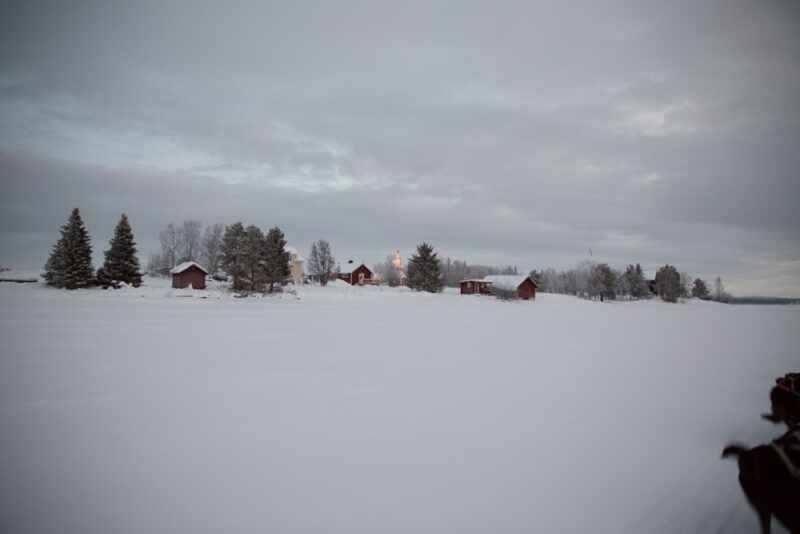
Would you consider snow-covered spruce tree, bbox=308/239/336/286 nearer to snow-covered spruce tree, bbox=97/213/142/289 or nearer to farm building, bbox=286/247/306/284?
farm building, bbox=286/247/306/284

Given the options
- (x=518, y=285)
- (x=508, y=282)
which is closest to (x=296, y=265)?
(x=508, y=282)

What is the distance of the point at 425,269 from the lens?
55125 millimetres

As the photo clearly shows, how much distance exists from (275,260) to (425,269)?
2448 centimetres

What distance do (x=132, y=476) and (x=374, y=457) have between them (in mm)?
2655

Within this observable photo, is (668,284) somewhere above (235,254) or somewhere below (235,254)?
below

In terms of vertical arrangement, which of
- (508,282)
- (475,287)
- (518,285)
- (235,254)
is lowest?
(475,287)

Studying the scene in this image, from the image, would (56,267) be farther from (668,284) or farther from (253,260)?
(668,284)

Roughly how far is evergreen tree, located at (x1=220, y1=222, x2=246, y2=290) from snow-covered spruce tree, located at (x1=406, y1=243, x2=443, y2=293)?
2640 centimetres

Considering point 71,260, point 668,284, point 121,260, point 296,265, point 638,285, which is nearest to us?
point 71,260

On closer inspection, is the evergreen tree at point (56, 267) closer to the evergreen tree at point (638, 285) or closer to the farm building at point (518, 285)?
the farm building at point (518, 285)

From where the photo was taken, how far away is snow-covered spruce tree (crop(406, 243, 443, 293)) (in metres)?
54.9

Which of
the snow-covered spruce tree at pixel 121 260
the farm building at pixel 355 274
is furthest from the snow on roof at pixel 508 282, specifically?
the snow-covered spruce tree at pixel 121 260

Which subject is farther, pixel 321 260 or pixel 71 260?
pixel 321 260

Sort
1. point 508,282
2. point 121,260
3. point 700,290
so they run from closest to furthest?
point 121,260 → point 508,282 → point 700,290
